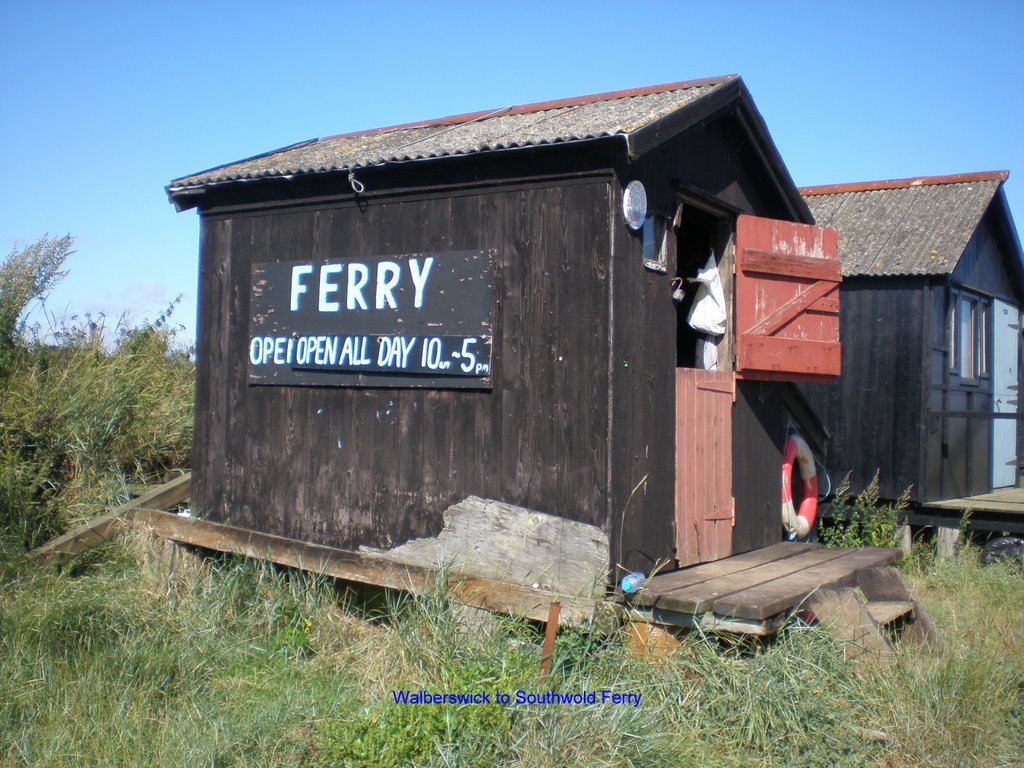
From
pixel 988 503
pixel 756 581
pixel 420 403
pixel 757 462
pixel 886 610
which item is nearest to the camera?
pixel 756 581

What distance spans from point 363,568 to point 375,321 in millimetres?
1776

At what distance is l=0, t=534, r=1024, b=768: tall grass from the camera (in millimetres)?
4801

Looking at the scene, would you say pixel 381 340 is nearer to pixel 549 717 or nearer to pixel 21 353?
pixel 549 717

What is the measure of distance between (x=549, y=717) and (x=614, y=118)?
12.2 feet

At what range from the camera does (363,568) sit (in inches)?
269

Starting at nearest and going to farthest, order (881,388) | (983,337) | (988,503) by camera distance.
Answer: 1. (988,503)
2. (881,388)
3. (983,337)

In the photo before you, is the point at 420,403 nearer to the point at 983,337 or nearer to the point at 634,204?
the point at 634,204


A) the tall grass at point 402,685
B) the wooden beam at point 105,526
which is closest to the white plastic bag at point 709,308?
the tall grass at point 402,685

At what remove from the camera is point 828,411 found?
12.3m

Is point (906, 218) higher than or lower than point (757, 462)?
higher

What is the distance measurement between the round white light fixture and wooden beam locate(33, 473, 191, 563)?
4724 millimetres

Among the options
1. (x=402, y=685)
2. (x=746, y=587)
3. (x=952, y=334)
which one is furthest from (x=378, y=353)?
(x=952, y=334)

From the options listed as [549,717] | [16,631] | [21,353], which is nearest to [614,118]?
[549,717]

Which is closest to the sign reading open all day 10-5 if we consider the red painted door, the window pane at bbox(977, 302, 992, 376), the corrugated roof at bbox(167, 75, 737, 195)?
the corrugated roof at bbox(167, 75, 737, 195)
